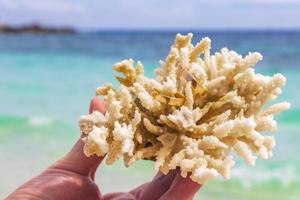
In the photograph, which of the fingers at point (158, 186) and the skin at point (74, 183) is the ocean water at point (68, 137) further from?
the fingers at point (158, 186)

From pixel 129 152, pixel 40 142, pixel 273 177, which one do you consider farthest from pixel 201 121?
pixel 40 142

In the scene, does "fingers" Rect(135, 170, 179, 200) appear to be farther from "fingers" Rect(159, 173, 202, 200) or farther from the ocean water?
the ocean water

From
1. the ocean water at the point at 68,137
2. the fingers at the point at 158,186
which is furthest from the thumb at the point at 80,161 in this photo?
the ocean water at the point at 68,137

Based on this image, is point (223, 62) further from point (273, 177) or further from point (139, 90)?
point (273, 177)

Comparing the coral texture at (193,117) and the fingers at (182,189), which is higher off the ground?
the coral texture at (193,117)

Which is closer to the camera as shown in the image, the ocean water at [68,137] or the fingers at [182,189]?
the fingers at [182,189]

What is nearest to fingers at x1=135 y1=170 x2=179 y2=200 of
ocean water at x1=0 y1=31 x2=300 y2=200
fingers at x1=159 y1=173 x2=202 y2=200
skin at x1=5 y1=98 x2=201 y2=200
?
skin at x1=5 y1=98 x2=201 y2=200
